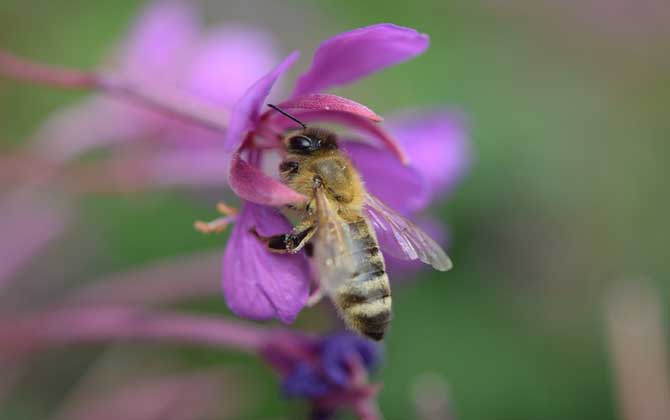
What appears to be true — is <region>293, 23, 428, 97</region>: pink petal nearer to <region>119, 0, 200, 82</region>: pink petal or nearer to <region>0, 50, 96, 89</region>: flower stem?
<region>0, 50, 96, 89</region>: flower stem

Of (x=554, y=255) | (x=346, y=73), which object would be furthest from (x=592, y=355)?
(x=346, y=73)

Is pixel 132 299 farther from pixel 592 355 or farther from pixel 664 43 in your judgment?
pixel 664 43

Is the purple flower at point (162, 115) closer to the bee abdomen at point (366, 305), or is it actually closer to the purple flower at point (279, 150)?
the purple flower at point (279, 150)

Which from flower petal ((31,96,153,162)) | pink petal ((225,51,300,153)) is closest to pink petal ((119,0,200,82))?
flower petal ((31,96,153,162))

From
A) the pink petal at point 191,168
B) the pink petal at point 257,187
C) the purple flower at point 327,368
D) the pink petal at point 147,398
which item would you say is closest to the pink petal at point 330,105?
the pink petal at point 257,187

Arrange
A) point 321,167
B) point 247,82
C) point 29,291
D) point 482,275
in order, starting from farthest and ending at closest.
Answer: point 482,275 < point 29,291 < point 247,82 < point 321,167

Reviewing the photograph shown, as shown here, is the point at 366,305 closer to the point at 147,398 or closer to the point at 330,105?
the point at 330,105
